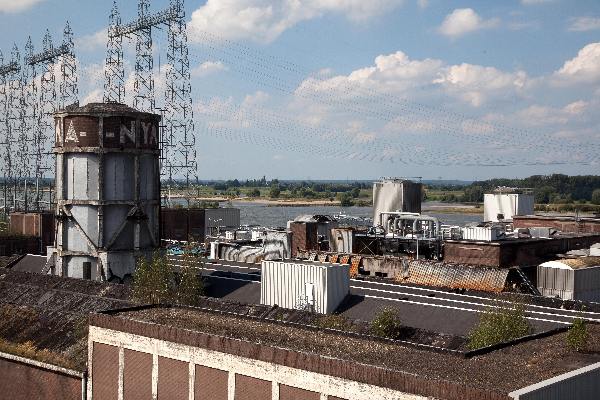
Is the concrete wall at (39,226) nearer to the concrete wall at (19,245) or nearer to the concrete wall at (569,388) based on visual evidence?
the concrete wall at (19,245)

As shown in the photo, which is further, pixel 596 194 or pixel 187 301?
pixel 596 194

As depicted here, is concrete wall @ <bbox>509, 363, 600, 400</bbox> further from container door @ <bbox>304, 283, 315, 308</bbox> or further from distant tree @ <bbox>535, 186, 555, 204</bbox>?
distant tree @ <bbox>535, 186, 555, 204</bbox>

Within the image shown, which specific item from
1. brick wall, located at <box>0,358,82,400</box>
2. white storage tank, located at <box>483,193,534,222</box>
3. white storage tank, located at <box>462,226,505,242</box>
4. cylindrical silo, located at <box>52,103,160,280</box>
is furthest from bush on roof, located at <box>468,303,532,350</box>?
white storage tank, located at <box>483,193,534,222</box>

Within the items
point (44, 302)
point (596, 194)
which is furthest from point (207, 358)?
point (596, 194)

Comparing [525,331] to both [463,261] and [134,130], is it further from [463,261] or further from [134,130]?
[134,130]

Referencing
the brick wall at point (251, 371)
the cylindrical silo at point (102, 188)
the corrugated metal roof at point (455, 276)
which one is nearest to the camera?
the brick wall at point (251, 371)

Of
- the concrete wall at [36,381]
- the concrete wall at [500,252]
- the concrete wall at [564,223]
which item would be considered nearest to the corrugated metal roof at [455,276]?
the concrete wall at [500,252]
